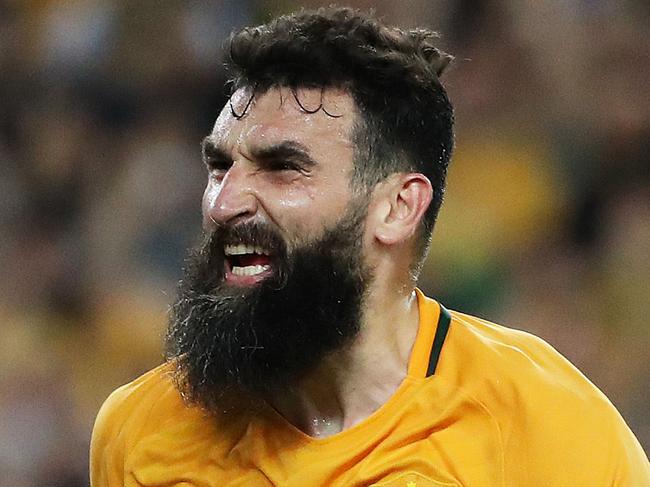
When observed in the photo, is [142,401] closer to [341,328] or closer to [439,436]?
[341,328]

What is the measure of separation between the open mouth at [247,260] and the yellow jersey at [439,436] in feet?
0.71

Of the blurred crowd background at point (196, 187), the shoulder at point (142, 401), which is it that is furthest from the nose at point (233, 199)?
the blurred crowd background at point (196, 187)

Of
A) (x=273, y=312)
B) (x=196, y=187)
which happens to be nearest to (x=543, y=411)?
(x=273, y=312)

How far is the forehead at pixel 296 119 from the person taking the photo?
67.0 inches

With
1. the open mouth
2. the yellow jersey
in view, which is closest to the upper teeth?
the open mouth

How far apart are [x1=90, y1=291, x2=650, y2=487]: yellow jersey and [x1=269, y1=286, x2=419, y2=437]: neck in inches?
1.0

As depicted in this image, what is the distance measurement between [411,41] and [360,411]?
0.54 metres

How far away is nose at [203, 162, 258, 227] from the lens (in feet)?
5.53

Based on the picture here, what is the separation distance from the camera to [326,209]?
5.59ft

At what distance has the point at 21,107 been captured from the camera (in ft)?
11.5

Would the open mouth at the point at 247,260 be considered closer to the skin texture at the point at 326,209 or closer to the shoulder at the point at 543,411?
the skin texture at the point at 326,209

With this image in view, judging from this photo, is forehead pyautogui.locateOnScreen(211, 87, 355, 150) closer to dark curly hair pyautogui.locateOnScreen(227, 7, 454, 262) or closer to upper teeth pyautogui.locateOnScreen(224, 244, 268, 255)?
dark curly hair pyautogui.locateOnScreen(227, 7, 454, 262)

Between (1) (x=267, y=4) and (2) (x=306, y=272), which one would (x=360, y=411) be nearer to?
(2) (x=306, y=272)

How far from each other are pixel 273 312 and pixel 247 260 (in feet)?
0.27
